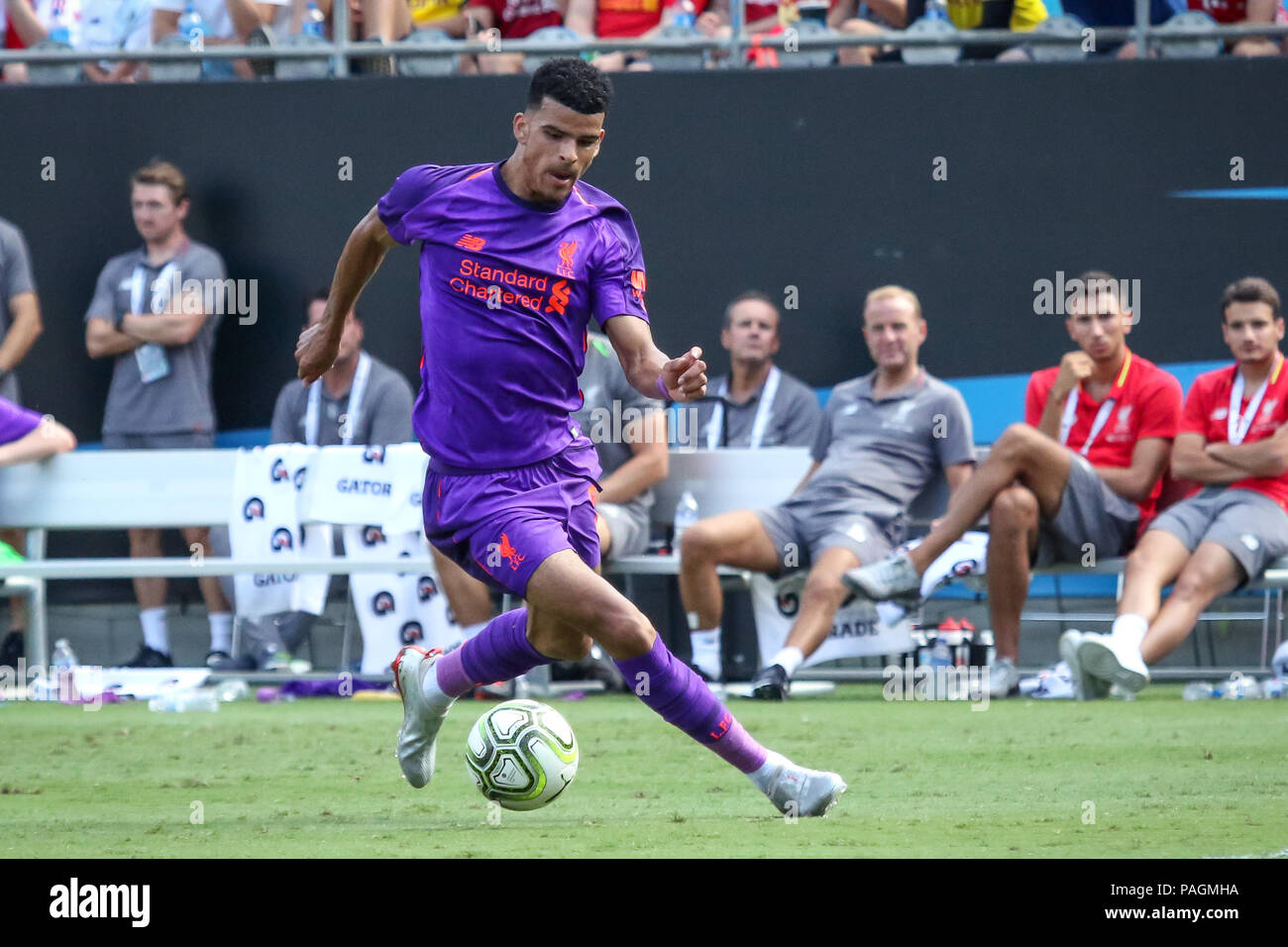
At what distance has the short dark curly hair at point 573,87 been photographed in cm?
523

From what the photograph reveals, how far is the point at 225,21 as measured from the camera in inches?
445

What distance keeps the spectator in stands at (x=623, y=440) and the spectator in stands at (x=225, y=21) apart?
3284 millimetres

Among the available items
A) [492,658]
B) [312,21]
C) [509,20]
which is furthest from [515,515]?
[312,21]

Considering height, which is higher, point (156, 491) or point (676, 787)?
point (156, 491)

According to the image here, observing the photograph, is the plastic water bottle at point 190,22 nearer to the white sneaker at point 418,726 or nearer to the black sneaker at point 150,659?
the black sneaker at point 150,659

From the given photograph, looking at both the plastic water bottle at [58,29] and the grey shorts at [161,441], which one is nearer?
the grey shorts at [161,441]

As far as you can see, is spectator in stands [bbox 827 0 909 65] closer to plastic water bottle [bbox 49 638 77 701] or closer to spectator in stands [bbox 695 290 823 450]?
spectator in stands [bbox 695 290 823 450]

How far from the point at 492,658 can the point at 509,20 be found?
6.65 metres

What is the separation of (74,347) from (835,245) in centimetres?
488

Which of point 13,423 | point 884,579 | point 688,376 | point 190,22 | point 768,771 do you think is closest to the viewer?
point 688,376

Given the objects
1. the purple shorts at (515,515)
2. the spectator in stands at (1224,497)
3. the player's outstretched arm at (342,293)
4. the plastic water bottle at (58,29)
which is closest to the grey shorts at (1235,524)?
the spectator in stands at (1224,497)

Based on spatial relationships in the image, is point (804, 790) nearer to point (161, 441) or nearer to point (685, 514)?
point (685, 514)

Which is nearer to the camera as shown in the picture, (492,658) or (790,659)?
(492,658)
